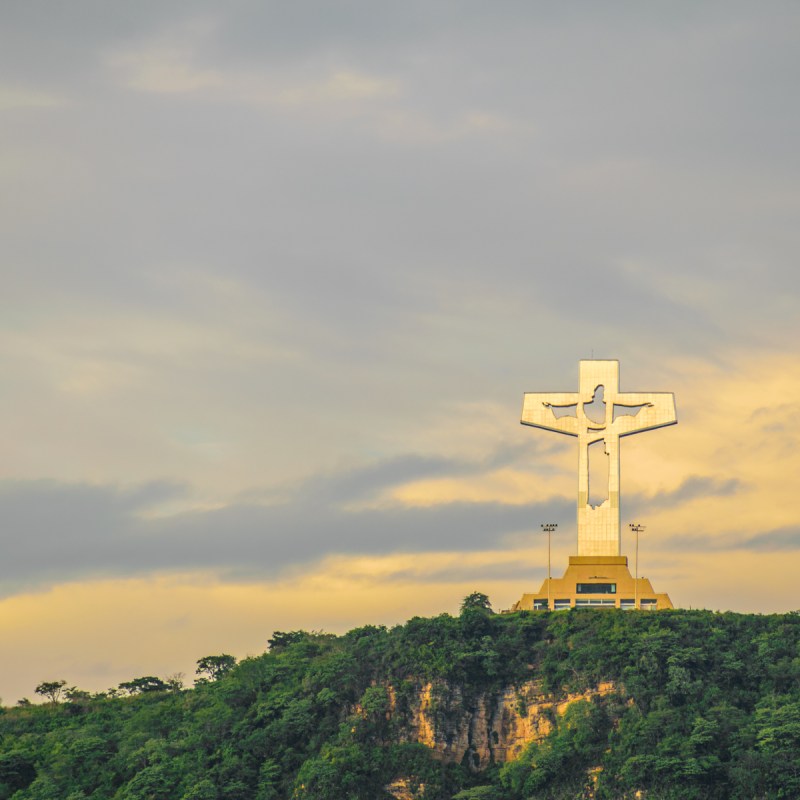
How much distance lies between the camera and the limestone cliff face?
122m

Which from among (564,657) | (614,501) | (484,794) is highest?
(614,501)

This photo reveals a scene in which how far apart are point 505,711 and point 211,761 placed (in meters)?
19.6

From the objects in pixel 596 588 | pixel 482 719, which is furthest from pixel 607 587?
pixel 482 719

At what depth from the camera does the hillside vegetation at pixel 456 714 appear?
377 feet

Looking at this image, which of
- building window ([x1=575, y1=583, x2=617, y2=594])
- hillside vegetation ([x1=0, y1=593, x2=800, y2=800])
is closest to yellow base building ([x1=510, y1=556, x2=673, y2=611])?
building window ([x1=575, y1=583, x2=617, y2=594])

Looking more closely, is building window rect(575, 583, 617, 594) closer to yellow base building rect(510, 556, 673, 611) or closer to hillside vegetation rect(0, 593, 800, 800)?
yellow base building rect(510, 556, 673, 611)

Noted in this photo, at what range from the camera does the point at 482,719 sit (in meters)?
124

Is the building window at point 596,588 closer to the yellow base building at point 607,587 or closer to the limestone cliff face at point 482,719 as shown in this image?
the yellow base building at point 607,587

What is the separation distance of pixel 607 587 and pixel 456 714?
1520 cm

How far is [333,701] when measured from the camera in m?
125

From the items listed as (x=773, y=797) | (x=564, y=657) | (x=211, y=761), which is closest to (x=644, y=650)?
(x=564, y=657)

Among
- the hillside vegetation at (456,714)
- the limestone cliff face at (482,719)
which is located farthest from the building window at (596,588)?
the limestone cliff face at (482,719)

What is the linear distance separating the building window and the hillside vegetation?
2603 millimetres

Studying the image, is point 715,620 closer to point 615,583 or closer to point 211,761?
→ point 615,583
